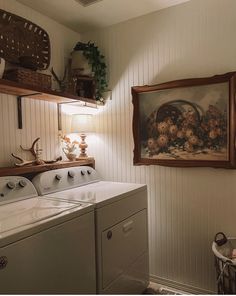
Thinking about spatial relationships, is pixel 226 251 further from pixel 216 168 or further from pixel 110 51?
pixel 110 51

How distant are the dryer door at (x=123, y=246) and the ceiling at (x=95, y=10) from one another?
5.61ft

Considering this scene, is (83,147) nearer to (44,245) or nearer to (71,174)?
(71,174)

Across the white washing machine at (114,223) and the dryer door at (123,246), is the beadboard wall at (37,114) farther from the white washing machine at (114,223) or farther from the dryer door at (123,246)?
the dryer door at (123,246)

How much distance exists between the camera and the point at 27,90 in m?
1.77

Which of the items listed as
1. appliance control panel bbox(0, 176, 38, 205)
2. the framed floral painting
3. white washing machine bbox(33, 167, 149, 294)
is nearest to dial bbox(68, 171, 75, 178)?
white washing machine bbox(33, 167, 149, 294)

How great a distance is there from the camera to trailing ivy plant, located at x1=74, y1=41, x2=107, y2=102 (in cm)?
236

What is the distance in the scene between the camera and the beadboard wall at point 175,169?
6.41ft

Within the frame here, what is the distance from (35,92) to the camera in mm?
1830

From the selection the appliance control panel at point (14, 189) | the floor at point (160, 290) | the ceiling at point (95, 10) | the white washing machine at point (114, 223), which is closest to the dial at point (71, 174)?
the white washing machine at point (114, 223)

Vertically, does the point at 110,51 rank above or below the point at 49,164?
above

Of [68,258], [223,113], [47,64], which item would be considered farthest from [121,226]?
[47,64]

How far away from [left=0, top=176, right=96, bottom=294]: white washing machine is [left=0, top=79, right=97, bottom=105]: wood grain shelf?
1.99ft

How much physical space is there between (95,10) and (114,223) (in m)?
1.77

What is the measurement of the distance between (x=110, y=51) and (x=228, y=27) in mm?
1075
